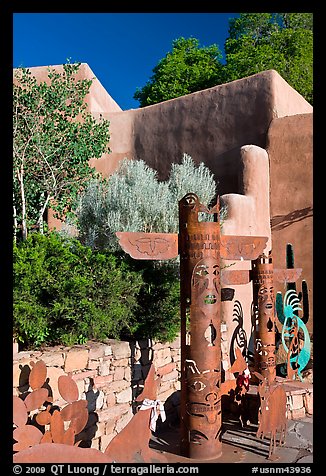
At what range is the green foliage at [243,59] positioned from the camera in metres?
19.9

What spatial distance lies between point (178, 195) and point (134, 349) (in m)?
5.04

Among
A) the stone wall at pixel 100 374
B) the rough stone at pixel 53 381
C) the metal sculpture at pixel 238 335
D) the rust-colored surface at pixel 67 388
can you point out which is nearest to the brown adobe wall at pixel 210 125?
the metal sculpture at pixel 238 335

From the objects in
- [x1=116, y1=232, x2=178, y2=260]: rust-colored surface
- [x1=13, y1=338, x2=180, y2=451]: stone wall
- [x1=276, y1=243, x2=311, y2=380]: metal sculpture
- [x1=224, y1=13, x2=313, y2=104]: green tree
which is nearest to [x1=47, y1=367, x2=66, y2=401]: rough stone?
[x1=13, y1=338, x2=180, y2=451]: stone wall

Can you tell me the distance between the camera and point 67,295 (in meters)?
5.79

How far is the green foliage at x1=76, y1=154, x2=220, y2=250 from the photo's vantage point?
9391 mm

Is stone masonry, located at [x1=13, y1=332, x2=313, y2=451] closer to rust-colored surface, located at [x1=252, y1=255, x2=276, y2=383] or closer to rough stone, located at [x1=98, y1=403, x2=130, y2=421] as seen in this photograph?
rough stone, located at [x1=98, y1=403, x2=130, y2=421]

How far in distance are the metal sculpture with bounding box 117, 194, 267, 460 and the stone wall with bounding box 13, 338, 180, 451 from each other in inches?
19.5

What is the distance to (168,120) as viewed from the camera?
1371cm

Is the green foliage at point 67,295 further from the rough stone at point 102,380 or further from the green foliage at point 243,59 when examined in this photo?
the green foliage at point 243,59

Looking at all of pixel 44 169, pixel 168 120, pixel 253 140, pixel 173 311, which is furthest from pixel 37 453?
pixel 168 120

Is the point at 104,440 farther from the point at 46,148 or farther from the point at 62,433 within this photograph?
the point at 46,148

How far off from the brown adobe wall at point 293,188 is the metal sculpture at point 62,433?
7491 mm

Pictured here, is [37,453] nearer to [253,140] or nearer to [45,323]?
[45,323]

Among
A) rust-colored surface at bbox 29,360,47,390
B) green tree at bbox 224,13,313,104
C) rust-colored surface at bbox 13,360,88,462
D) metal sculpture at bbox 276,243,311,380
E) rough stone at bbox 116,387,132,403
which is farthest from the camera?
green tree at bbox 224,13,313,104
